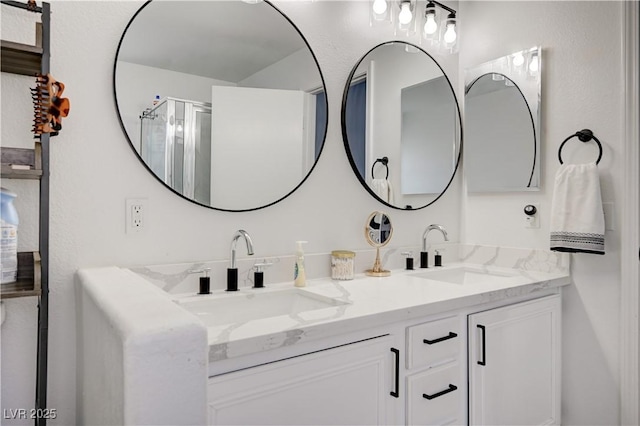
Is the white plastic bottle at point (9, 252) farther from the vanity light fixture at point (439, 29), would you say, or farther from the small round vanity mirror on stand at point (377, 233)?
the vanity light fixture at point (439, 29)

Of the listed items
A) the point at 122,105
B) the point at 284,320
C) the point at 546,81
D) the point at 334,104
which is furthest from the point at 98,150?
the point at 546,81

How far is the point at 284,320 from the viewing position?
1097 millimetres

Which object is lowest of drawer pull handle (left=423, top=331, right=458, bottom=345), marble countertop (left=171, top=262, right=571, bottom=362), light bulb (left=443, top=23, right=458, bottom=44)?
drawer pull handle (left=423, top=331, right=458, bottom=345)

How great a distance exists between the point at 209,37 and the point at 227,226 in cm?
71

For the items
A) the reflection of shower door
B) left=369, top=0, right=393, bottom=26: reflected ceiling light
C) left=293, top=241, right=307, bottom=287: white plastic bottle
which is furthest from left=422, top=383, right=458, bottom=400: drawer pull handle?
left=369, top=0, right=393, bottom=26: reflected ceiling light

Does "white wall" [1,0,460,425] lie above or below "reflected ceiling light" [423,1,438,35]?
below

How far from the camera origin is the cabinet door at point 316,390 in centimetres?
96

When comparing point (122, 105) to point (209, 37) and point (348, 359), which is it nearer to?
point (209, 37)

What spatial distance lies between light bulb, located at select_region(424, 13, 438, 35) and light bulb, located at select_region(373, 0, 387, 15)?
286mm

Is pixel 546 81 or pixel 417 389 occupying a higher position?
pixel 546 81

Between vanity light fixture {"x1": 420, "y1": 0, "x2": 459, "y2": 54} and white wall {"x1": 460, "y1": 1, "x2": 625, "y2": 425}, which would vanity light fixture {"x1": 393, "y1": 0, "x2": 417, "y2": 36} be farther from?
white wall {"x1": 460, "y1": 1, "x2": 625, "y2": 425}

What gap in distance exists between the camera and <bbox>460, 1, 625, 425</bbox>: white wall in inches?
66.5

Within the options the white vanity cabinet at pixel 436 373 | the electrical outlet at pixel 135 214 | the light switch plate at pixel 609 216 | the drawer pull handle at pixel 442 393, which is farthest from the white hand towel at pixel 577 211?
the electrical outlet at pixel 135 214

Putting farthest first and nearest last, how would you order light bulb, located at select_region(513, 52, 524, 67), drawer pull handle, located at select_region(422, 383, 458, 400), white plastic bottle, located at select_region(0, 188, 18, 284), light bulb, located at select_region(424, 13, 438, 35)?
1. light bulb, located at select_region(424, 13, 438, 35)
2. light bulb, located at select_region(513, 52, 524, 67)
3. drawer pull handle, located at select_region(422, 383, 458, 400)
4. white plastic bottle, located at select_region(0, 188, 18, 284)
